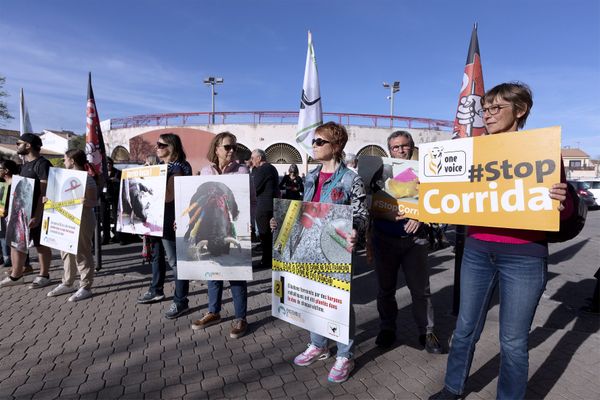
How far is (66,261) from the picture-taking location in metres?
4.97

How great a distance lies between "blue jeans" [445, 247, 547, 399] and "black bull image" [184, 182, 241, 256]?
6.80 ft

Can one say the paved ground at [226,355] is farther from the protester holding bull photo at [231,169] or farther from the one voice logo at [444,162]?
the one voice logo at [444,162]

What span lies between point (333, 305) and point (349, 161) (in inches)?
170

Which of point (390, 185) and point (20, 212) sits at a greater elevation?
point (390, 185)

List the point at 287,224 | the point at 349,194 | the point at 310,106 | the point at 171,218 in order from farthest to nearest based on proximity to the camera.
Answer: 1. the point at 310,106
2. the point at 171,218
3. the point at 287,224
4. the point at 349,194

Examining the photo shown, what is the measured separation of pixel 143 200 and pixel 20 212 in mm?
2541

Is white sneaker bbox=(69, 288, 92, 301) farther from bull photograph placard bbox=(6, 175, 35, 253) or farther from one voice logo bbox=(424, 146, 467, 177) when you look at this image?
one voice logo bbox=(424, 146, 467, 177)

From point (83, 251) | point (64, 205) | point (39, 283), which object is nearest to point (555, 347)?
point (83, 251)

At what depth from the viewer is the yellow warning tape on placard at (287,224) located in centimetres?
293

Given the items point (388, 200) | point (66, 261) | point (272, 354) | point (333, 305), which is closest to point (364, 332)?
point (272, 354)

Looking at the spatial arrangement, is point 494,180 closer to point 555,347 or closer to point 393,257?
point 393,257

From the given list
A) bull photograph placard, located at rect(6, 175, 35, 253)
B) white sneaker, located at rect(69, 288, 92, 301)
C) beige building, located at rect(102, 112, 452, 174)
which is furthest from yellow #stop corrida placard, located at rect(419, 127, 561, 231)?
beige building, located at rect(102, 112, 452, 174)

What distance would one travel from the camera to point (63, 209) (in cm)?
476

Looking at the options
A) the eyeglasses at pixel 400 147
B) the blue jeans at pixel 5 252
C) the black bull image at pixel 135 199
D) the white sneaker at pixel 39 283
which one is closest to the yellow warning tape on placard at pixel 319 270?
the eyeglasses at pixel 400 147
